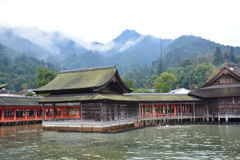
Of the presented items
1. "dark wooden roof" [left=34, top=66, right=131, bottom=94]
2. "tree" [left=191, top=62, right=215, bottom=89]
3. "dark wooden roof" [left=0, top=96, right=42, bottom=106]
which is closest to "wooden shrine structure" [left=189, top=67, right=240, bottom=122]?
"dark wooden roof" [left=34, top=66, right=131, bottom=94]

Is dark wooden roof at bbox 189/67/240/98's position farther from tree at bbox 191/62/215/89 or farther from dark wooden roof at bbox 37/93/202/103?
tree at bbox 191/62/215/89

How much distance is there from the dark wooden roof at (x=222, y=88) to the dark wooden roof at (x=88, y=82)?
14191mm

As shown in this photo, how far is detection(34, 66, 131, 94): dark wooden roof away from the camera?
3472 cm

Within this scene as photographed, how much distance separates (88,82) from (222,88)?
2349 cm

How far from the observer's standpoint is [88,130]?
108 ft

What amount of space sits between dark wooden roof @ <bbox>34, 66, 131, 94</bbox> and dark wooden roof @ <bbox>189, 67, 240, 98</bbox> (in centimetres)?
1419

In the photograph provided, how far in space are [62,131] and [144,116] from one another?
15.3 meters

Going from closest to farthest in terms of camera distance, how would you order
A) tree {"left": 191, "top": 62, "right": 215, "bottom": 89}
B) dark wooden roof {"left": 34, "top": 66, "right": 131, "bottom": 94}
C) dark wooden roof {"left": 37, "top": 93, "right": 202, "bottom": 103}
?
1. dark wooden roof {"left": 37, "top": 93, "right": 202, "bottom": 103}
2. dark wooden roof {"left": 34, "top": 66, "right": 131, "bottom": 94}
3. tree {"left": 191, "top": 62, "right": 215, "bottom": 89}

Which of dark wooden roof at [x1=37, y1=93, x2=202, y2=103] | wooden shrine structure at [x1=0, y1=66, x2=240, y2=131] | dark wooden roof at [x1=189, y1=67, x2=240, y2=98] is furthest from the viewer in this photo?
dark wooden roof at [x1=189, y1=67, x2=240, y2=98]

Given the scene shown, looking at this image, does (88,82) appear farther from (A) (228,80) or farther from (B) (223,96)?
(A) (228,80)

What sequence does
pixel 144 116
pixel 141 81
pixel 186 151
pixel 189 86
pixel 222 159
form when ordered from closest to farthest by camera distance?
pixel 222 159
pixel 186 151
pixel 144 116
pixel 189 86
pixel 141 81

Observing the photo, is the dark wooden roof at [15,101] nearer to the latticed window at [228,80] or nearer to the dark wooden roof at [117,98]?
the dark wooden roof at [117,98]

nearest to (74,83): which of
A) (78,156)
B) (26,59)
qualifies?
(78,156)

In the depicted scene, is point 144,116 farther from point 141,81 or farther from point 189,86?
point 141,81
